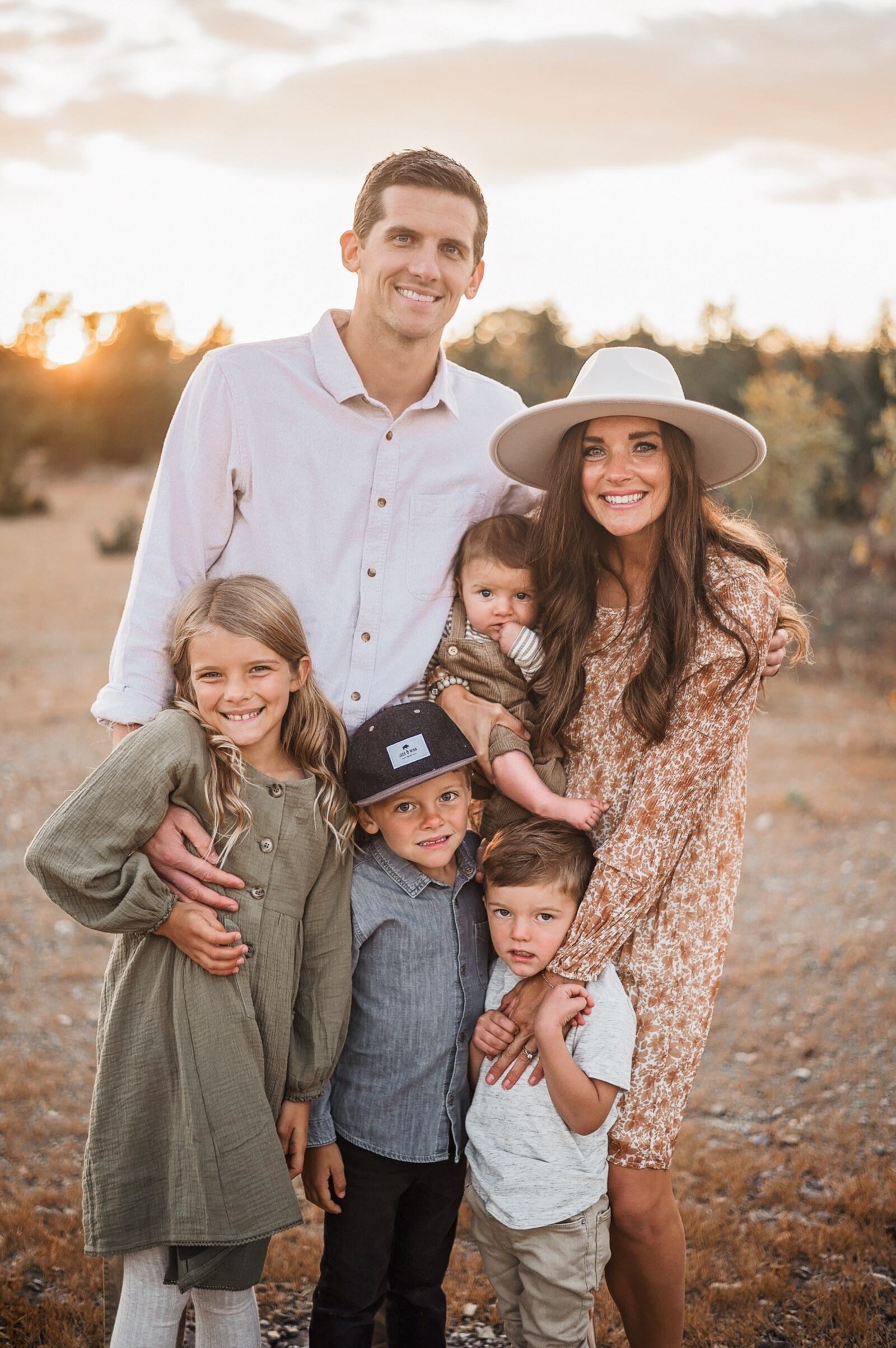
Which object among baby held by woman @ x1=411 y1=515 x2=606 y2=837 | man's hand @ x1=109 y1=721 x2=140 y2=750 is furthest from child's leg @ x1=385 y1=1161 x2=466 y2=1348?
man's hand @ x1=109 y1=721 x2=140 y2=750

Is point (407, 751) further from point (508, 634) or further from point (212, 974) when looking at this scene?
point (212, 974)

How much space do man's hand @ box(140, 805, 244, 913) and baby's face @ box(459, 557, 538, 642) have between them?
0.91 metres

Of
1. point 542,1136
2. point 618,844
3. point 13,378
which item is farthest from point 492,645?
point 13,378

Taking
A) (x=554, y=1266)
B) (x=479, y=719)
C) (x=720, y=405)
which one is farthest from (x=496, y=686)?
(x=720, y=405)

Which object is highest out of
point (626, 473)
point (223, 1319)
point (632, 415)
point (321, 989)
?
point (632, 415)

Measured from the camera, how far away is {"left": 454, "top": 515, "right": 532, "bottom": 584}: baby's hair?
273 cm

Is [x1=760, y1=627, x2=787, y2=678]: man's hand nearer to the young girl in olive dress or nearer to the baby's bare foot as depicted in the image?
the baby's bare foot

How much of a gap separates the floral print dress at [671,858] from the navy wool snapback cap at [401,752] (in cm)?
41

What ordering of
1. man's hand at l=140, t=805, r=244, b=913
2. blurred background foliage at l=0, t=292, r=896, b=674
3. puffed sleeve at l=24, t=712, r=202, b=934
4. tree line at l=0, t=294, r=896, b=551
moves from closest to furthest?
puffed sleeve at l=24, t=712, r=202, b=934 < man's hand at l=140, t=805, r=244, b=913 < blurred background foliage at l=0, t=292, r=896, b=674 < tree line at l=0, t=294, r=896, b=551

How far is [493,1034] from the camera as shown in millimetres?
2471

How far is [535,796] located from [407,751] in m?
0.39

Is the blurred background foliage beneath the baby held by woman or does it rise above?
above

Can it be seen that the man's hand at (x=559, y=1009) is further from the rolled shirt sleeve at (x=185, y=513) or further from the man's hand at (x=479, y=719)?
the rolled shirt sleeve at (x=185, y=513)

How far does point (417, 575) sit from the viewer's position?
2.78 metres
